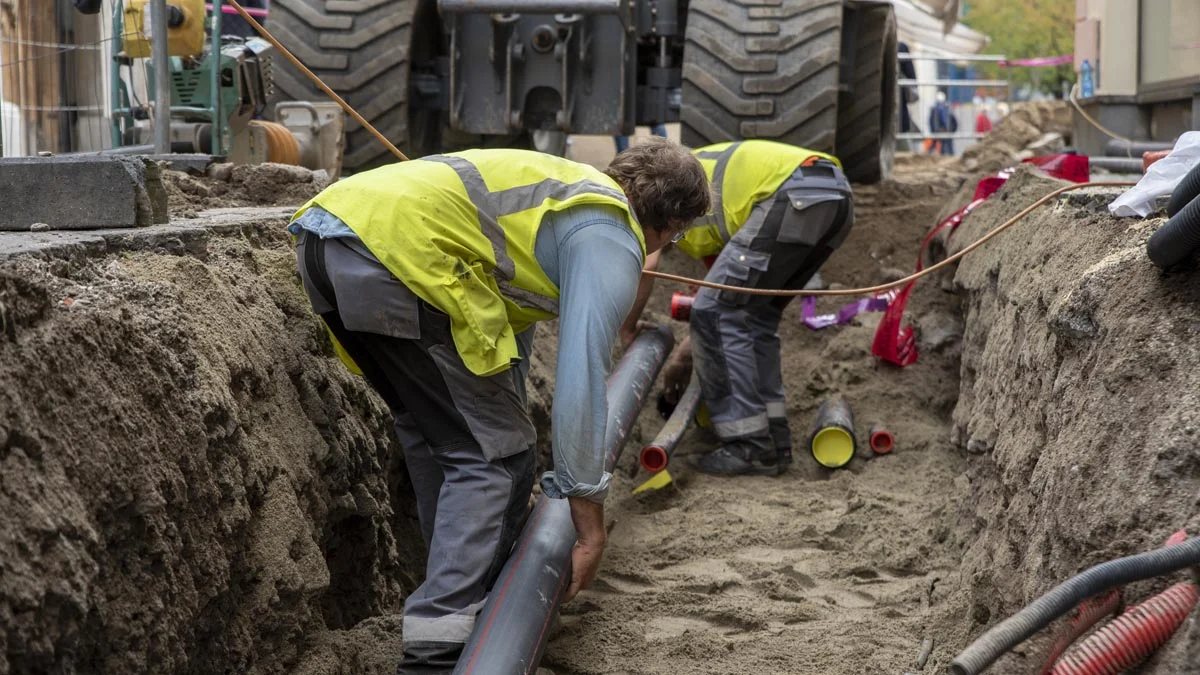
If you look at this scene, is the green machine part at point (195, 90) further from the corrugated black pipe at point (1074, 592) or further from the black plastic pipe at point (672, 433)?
the corrugated black pipe at point (1074, 592)

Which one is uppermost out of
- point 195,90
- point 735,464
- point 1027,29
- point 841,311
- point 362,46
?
point 1027,29

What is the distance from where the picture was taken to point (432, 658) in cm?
299

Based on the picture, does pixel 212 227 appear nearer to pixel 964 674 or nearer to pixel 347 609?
pixel 347 609

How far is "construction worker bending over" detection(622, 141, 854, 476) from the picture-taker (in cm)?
568

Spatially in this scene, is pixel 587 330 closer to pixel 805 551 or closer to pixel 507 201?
pixel 507 201

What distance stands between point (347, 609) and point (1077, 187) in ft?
10.0

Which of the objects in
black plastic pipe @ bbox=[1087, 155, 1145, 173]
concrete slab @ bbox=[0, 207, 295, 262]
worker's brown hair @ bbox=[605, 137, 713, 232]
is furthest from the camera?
black plastic pipe @ bbox=[1087, 155, 1145, 173]

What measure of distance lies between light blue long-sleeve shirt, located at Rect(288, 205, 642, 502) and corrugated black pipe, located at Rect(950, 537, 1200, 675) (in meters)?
1.12

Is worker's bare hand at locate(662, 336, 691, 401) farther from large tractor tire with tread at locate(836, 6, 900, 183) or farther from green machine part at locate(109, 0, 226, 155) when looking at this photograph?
large tractor tire with tread at locate(836, 6, 900, 183)

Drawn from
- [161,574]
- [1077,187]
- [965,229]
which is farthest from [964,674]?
[965,229]

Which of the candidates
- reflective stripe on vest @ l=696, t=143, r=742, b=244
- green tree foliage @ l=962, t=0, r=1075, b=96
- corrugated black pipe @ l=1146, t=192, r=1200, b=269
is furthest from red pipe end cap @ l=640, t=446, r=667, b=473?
green tree foliage @ l=962, t=0, r=1075, b=96

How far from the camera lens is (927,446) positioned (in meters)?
5.84

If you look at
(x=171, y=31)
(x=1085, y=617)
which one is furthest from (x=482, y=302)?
(x=171, y=31)

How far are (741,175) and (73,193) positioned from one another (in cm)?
319
